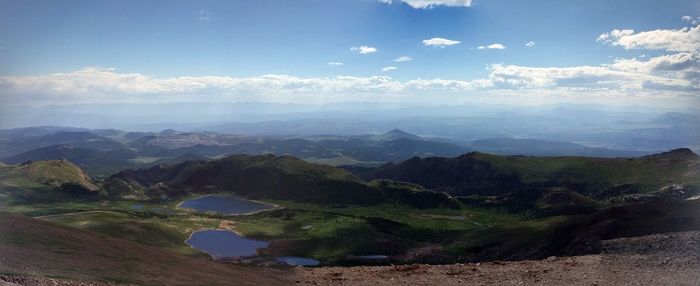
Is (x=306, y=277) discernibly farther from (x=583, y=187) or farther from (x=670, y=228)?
(x=583, y=187)

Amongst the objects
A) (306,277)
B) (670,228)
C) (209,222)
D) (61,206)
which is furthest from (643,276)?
(61,206)

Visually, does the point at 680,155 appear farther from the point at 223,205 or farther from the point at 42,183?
the point at 42,183

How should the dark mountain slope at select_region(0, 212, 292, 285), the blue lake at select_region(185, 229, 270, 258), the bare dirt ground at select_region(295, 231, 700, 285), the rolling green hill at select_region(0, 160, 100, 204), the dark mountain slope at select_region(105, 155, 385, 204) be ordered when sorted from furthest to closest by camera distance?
the dark mountain slope at select_region(105, 155, 385, 204) → the rolling green hill at select_region(0, 160, 100, 204) → the blue lake at select_region(185, 229, 270, 258) → the bare dirt ground at select_region(295, 231, 700, 285) → the dark mountain slope at select_region(0, 212, 292, 285)

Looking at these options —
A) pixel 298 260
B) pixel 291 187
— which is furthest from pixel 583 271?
pixel 291 187

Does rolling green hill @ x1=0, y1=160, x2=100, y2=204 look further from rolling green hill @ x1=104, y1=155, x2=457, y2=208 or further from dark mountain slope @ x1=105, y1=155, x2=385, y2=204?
dark mountain slope @ x1=105, y1=155, x2=385, y2=204

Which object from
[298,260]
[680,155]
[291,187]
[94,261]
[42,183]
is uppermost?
[94,261]

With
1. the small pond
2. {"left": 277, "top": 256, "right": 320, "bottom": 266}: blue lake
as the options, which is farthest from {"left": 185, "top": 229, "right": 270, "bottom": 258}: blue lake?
the small pond

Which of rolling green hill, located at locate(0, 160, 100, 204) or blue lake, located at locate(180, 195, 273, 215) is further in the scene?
blue lake, located at locate(180, 195, 273, 215)
